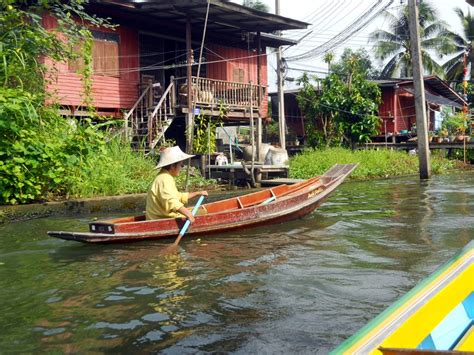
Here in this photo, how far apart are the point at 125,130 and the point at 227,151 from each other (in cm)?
860

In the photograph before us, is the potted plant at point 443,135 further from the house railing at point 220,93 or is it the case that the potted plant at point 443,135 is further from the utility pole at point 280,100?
the house railing at point 220,93

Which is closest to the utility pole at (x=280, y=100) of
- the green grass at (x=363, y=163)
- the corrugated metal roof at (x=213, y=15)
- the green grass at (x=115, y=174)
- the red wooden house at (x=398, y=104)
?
the green grass at (x=363, y=163)

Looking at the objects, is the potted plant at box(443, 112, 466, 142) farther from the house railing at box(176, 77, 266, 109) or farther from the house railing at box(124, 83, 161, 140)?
the house railing at box(124, 83, 161, 140)

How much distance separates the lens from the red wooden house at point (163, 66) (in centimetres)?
1584

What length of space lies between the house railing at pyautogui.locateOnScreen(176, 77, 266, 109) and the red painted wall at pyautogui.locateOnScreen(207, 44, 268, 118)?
0.93 metres

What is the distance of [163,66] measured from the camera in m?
17.8

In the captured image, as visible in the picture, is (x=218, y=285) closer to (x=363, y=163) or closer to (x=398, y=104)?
(x=363, y=163)

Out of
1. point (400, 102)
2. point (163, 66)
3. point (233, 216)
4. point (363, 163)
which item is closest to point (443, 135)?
point (400, 102)

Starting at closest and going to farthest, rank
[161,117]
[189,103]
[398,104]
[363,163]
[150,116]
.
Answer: [150,116]
[189,103]
[161,117]
[363,163]
[398,104]

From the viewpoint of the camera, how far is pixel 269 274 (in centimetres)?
637

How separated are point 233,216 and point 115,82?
9690 millimetres

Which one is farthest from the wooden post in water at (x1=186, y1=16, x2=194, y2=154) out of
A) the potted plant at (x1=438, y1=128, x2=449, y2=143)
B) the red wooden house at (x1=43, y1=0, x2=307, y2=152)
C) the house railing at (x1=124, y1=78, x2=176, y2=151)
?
the potted plant at (x1=438, y1=128, x2=449, y2=143)

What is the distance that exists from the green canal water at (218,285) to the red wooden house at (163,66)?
6833mm

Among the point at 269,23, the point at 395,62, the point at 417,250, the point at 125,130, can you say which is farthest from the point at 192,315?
the point at 395,62
